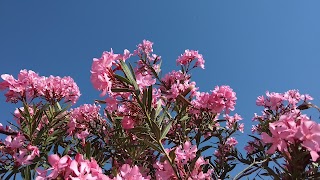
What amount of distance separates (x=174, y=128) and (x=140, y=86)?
0.96 m

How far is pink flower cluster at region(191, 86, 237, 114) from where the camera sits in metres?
2.40

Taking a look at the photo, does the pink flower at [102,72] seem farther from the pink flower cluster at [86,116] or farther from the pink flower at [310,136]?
the pink flower cluster at [86,116]

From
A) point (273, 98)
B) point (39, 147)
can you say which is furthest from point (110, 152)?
point (273, 98)

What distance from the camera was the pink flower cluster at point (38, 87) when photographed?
7.91ft

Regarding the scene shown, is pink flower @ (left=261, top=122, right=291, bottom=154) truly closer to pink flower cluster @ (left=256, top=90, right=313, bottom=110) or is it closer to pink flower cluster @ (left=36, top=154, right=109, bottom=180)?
pink flower cluster @ (left=36, top=154, right=109, bottom=180)

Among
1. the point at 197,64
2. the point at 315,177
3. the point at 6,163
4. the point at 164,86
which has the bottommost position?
the point at 315,177

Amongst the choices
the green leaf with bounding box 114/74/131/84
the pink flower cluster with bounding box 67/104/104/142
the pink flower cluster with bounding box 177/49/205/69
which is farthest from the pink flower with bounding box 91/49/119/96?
the pink flower cluster with bounding box 177/49/205/69

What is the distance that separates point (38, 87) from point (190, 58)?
146 cm

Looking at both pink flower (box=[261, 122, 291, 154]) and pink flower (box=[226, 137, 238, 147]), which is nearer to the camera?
pink flower (box=[261, 122, 291, 154])

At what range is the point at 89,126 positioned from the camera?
3096mm

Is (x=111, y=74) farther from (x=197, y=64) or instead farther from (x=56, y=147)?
(x=197, y=64)

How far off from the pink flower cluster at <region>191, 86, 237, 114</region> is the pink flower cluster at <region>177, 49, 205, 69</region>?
98 centimetres

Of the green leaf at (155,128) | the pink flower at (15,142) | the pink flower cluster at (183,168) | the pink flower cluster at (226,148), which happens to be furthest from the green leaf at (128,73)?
the pink flower cluster at (226,148)

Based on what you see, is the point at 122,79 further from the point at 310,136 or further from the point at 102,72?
the point at 310,136
